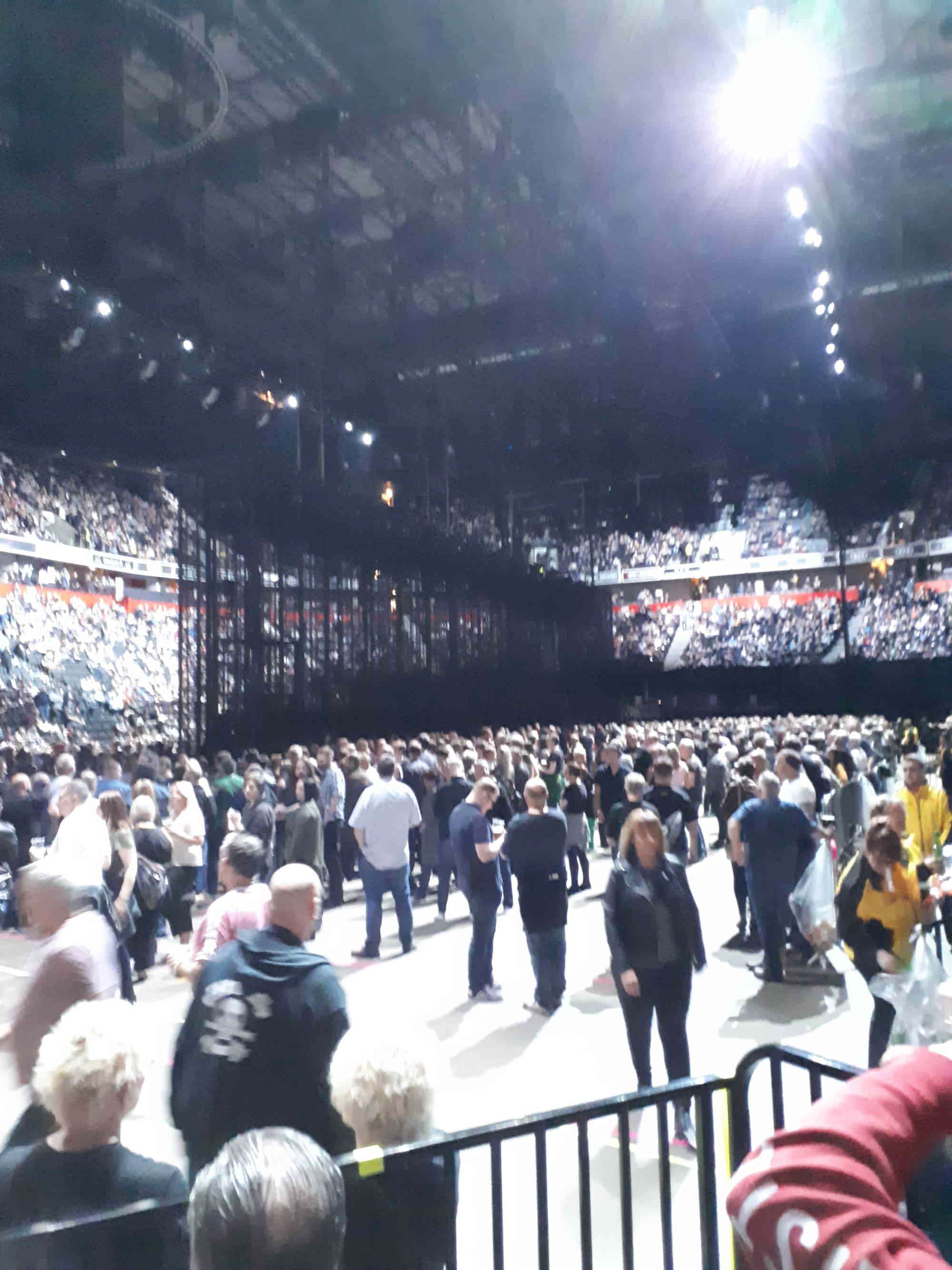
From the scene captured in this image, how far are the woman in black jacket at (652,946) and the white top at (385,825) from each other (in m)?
3.02

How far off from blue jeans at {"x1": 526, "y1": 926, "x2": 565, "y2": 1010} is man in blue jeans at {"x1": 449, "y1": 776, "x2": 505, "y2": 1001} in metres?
0.40

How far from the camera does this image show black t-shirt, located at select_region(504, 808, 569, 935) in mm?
5535

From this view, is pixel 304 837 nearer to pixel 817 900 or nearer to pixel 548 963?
pixel 548 963

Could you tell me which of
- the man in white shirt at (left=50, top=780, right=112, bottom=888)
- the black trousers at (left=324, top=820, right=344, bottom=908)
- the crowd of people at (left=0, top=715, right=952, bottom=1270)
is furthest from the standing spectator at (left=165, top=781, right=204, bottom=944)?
the black trousers at (left=324, top=820, right=344, bottom=908)

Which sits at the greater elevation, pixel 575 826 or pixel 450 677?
pixel 450 677

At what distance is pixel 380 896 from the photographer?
7.12 metres

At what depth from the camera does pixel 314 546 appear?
688 inches

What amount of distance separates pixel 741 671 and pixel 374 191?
694 inches

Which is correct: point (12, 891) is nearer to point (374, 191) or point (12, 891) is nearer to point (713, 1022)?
point (713, 1022)

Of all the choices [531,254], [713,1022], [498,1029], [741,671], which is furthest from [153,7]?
[741,671]

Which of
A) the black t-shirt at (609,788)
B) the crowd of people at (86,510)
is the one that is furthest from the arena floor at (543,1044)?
the crowd of people at (86,510)

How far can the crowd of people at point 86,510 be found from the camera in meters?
25.2

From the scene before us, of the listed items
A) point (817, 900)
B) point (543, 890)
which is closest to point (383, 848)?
point (543, 890)

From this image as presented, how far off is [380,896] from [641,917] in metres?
3.53
